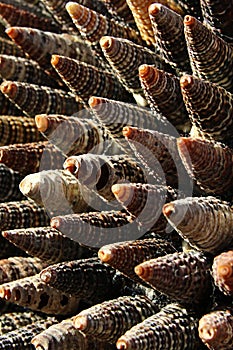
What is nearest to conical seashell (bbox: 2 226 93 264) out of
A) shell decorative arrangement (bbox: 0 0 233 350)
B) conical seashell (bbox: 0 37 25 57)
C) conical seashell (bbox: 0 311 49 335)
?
shell decorative arrangement (bbox: 0 0 233 350)

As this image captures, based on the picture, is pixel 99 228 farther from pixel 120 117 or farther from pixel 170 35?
pixel 170 35

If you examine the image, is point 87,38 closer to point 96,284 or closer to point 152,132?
point 152,132

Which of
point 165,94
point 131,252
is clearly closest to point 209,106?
point 165,94

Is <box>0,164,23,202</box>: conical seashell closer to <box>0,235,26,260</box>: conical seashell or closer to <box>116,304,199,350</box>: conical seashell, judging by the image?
<box>0,235,26,260</box>: conical seashell

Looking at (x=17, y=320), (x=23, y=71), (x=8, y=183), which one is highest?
(x=23, y=71)

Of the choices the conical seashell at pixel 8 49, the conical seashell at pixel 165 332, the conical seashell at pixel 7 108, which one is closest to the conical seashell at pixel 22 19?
the conical seashell at pixel 8 49

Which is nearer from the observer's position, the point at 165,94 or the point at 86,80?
the point at 165,94

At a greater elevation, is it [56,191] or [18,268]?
[56,191]
